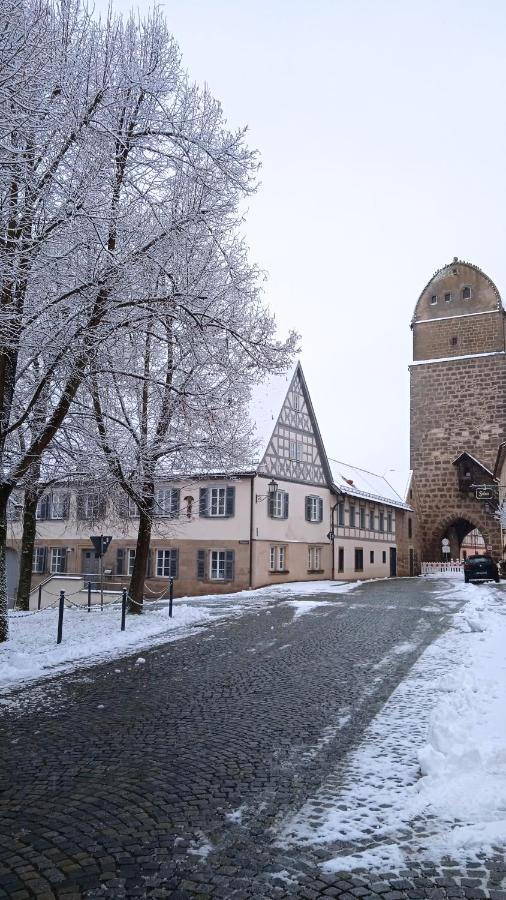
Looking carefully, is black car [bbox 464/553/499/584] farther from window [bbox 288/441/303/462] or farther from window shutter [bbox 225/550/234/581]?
window shutter [bbox 225/550/234/581]

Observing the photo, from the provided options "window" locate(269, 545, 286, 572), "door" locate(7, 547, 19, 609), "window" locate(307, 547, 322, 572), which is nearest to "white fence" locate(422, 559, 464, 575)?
"window" locate(307, 547, 322, 572)

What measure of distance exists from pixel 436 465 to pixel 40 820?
49.0 meters

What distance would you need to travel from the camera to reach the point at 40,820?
15.4 feet

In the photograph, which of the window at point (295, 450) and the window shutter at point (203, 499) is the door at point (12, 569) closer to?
the window shutter at point (203, 499)

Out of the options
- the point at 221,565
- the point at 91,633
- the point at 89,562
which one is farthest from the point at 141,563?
the point at 89,562

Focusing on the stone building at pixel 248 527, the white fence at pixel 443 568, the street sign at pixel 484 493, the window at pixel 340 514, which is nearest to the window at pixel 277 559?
the stone building at pixel 248 527

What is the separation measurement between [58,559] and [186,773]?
97.9ft

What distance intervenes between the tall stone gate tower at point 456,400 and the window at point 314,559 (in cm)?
1861

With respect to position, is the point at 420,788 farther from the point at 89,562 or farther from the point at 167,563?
the point at 89,562

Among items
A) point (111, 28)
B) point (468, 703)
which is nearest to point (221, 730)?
point (468, 703)

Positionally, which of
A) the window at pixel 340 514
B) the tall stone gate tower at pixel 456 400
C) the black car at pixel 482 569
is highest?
the tall stone gate tower at pixel 456 400

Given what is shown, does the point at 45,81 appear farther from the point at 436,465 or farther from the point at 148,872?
the point at 436,465

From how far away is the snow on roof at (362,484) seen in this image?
3822cm

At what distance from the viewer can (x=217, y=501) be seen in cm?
2930
